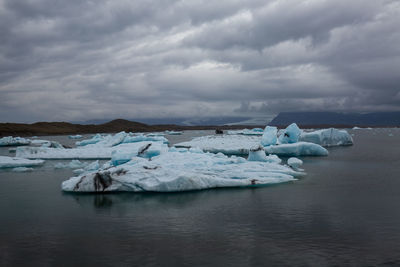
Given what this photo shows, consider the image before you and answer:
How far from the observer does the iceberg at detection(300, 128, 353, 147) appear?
3183 centimetres

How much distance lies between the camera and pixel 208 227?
7539mm

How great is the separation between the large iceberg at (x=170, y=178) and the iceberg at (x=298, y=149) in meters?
9.80

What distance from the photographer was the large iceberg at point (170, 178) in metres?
11.1

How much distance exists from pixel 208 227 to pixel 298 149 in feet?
53.7

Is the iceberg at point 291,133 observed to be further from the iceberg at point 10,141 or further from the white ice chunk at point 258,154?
the iceberg at point 10,141

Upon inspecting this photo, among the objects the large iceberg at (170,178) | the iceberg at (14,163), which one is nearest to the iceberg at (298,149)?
the large iceberg at (170,178)

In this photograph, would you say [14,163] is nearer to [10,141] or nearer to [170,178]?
[170,178]

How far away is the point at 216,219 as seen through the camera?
26.9 ft

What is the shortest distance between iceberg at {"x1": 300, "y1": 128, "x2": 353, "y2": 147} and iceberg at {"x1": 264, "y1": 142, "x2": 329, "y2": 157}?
8.78 metres

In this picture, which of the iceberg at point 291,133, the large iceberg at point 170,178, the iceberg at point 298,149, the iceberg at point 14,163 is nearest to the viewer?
the large iceberg at point 170,178

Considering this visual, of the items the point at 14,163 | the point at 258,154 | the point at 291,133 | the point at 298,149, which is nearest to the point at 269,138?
the point at 291,133

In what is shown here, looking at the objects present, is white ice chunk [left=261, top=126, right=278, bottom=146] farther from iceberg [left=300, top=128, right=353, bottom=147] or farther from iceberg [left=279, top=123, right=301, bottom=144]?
iceberg [left=300, top=128, right=353, bottom=147]

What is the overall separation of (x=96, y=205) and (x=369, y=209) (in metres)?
6.72

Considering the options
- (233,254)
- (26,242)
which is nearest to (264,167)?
(233,254)
